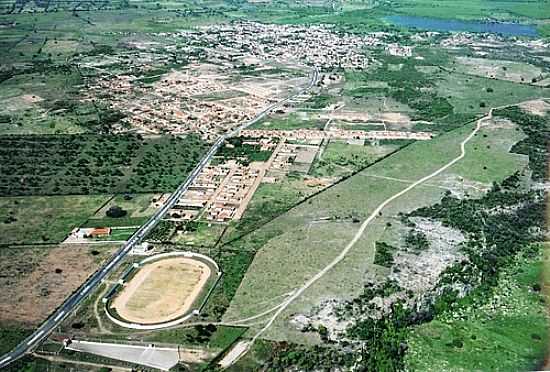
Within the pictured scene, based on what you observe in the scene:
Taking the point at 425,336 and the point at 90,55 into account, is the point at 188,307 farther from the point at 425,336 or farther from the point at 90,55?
the point at 90,55

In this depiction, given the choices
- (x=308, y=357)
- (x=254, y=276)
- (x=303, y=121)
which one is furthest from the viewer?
(x=303, y=121)

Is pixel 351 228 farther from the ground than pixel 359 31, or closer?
closer

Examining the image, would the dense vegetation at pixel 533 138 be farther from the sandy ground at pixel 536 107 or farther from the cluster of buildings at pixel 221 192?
the cluster of buildings at pixel 221 192

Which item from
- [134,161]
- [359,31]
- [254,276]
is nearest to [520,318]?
[254,276]

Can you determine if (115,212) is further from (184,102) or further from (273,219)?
(184,102)

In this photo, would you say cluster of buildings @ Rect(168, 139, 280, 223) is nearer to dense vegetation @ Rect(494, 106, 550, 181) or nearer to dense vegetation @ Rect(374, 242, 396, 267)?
dense vegetation @ Rect(374, 242, 396, 267)

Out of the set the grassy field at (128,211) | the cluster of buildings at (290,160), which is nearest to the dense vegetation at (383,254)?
the cluster of buildings at (290,160)
